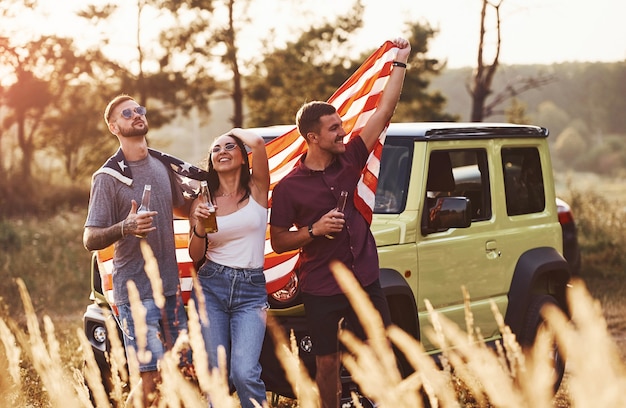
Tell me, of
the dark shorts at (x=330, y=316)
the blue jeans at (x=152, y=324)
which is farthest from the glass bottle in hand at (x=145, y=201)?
the dark shorts at (x=330, y=316)

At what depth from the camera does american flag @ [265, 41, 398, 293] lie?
560cm

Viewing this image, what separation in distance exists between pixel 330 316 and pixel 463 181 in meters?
2.66

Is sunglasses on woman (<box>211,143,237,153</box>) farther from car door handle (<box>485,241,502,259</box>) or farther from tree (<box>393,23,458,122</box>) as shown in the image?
tree (<box>393,23,458,122</box>)

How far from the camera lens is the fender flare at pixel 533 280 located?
24.0 ft

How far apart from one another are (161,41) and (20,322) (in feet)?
67.1

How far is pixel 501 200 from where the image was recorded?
7367 mm

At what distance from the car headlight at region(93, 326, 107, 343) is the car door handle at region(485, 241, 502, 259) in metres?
2.60

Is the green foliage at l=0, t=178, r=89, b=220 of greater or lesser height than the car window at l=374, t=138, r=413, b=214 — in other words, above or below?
below

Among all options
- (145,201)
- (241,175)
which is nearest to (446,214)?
(241,175)

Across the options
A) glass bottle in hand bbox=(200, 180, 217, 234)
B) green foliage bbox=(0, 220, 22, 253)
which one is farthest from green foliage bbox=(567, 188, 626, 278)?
glass bottle in hand bbox=(200, 180, 217, 234)

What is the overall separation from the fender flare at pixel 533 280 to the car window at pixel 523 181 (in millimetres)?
341

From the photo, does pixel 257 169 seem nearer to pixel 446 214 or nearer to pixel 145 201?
pixel 145 201

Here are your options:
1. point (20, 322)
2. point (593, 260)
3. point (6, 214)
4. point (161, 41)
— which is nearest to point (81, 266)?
point (20, 322)

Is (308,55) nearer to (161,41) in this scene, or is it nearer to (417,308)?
(161,41)
